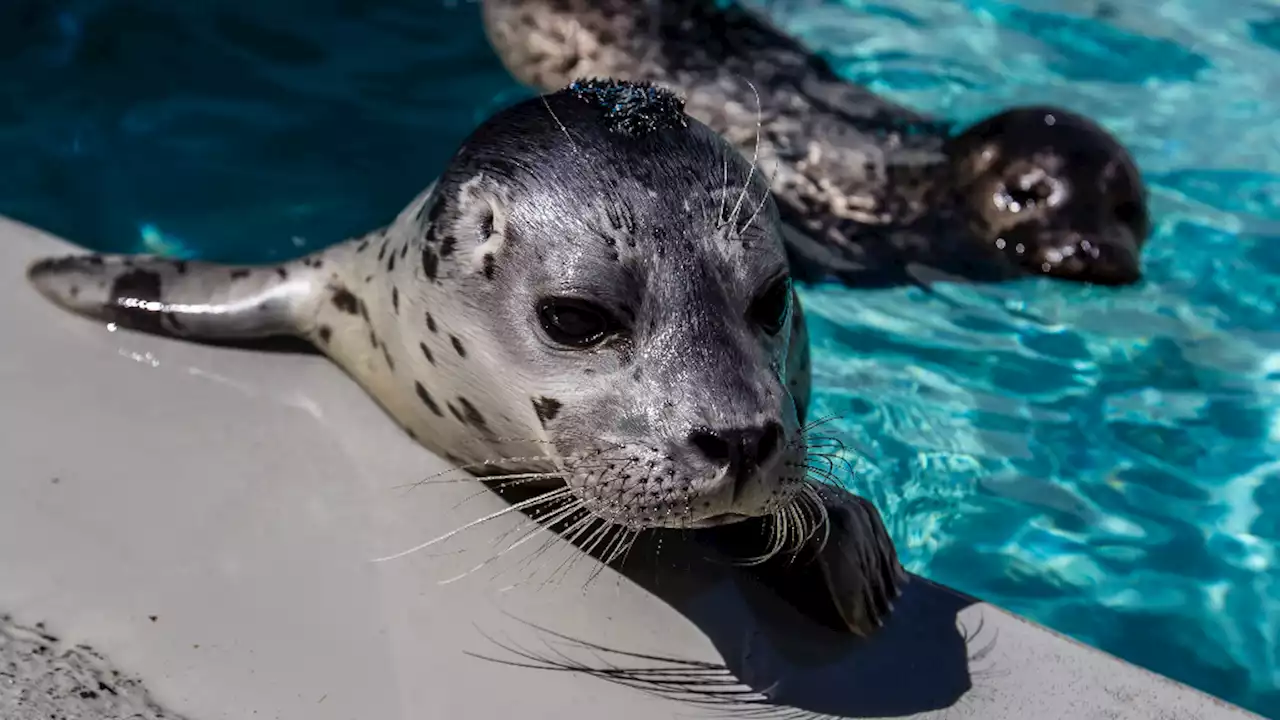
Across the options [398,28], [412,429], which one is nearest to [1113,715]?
[412,429]

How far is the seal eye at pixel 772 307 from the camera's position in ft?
7.60

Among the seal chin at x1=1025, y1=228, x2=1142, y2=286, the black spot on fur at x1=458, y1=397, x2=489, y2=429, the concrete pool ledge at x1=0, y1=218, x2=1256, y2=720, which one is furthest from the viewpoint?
the seal chin at x1=1025, y1=228, x2=1142, y2=286

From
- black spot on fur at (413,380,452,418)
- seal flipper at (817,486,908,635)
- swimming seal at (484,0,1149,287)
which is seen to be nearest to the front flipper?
seal flipper at (817,486,908,635)

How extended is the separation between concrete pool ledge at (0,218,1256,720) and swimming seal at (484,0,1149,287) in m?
1.88

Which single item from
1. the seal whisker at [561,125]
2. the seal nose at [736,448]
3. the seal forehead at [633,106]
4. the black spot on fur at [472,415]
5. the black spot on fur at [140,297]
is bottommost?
the black spot on fur at [140,297]

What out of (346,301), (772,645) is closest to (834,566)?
(772,645)

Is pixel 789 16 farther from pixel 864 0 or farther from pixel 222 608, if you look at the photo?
pixel 222 608

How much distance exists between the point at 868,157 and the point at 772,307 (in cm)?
237

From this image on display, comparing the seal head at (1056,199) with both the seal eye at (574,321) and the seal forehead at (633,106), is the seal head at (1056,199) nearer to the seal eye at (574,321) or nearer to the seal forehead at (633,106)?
the seal forehead at (633,106)

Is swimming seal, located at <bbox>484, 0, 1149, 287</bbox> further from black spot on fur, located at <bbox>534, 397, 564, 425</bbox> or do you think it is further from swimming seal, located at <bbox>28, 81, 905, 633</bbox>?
black spot on fur, located at <bbox>534, 397, 564, 425</bbox>

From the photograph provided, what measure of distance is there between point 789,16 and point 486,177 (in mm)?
3715

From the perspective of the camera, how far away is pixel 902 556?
3.21 m

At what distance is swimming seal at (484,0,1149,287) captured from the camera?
4340 mm

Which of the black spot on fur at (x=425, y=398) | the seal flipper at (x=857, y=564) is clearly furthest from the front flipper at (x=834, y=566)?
the black spot on fur at (x=425, y=398)
